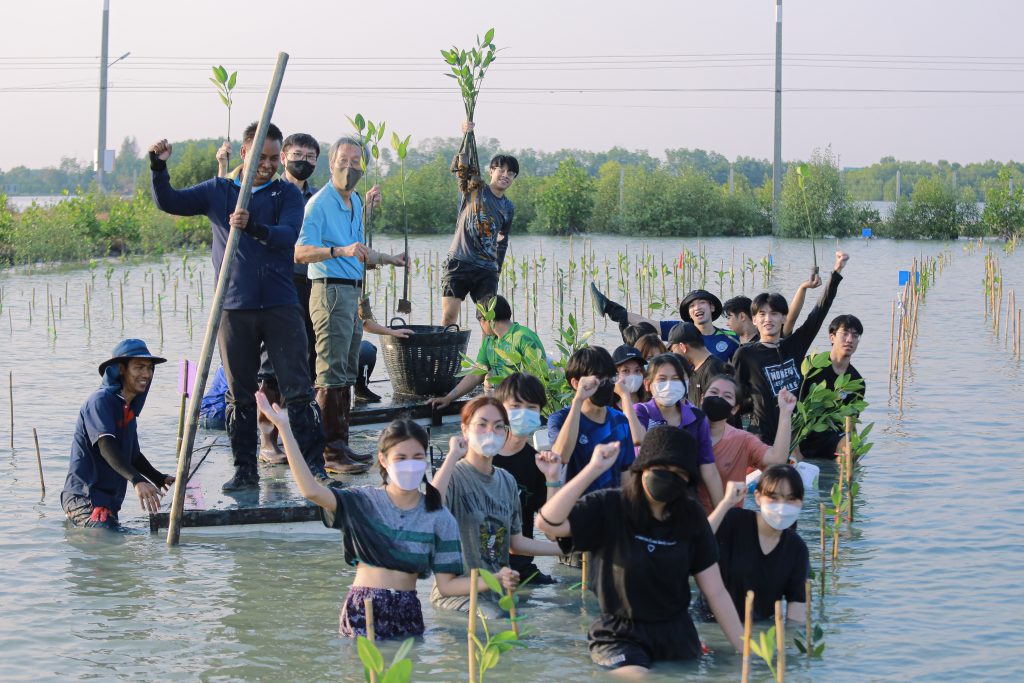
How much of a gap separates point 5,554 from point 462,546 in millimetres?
3046

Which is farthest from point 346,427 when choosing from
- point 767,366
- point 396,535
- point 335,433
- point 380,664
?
point 380,664

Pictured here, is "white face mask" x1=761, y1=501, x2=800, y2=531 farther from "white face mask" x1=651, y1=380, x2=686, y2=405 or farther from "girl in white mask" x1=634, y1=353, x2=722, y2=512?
"white face mask" x1=651, y1=380, x2=686, y2=405

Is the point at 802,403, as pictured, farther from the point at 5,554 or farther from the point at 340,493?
the point at 5,554

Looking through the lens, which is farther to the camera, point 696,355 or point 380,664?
point 696,355

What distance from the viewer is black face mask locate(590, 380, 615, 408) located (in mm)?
7082

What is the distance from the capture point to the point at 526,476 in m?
7.05

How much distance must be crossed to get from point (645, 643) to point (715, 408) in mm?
1996

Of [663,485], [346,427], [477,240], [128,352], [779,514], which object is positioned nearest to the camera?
[663,485]

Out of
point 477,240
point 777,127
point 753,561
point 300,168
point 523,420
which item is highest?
point 777,127

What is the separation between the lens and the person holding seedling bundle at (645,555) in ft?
18.0

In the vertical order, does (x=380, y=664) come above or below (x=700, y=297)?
below

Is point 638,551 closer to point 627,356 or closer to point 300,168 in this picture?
point 627,356

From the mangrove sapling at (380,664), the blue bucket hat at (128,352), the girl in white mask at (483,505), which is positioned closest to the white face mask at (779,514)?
the girl in white mask at (483,505)

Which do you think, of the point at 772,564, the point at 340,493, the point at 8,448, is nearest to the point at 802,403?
the point at 772,564
